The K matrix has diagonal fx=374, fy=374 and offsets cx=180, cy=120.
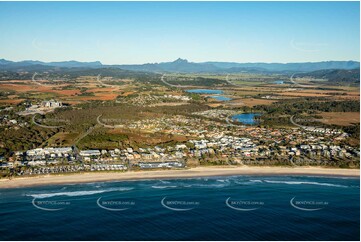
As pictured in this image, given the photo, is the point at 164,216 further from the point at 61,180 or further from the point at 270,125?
the point at 270,125

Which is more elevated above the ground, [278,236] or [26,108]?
[26,108]

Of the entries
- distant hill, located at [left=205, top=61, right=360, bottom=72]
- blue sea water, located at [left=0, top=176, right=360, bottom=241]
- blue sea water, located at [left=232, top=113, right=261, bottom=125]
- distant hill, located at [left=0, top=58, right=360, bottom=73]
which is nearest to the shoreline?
blue sea water, located at [left=0, top=176, right=360, bottom=241]

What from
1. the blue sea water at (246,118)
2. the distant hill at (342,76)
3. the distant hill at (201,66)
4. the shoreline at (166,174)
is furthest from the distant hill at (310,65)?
the shoreline at (166,174)

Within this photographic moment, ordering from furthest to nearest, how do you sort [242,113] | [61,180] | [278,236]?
[242,113], [61,180], [278,236]

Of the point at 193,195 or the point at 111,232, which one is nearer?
the point at 111,232

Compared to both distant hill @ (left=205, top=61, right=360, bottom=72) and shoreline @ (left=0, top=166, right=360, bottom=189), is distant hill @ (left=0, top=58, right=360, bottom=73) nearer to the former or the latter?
distant hill @ (left=205, top=61, right=360, bottom=72)

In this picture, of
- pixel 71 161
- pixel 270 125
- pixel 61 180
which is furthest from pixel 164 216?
pixel 270 125

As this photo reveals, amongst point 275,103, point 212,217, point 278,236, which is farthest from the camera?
point 275,103
